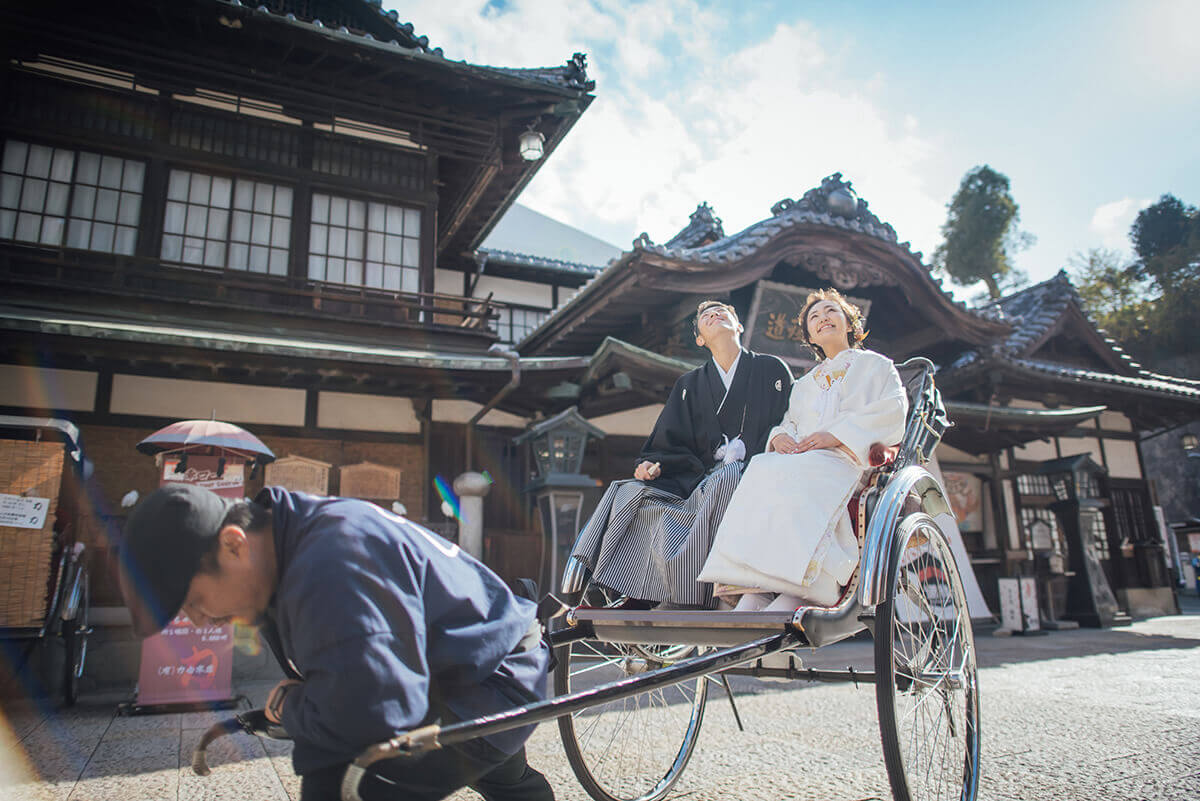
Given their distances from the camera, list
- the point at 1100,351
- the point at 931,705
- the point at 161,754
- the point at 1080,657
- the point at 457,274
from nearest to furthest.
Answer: the point at 931,705 → the point at 161,754 → the point at 1080,657 → the point at 457,274 → the point at 1100,351

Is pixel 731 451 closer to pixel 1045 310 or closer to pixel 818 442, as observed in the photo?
pixel 818 442

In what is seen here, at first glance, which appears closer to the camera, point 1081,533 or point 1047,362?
point 1081,533

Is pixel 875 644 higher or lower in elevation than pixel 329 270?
lower

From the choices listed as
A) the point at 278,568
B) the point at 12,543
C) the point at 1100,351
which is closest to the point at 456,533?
the point at 12,543

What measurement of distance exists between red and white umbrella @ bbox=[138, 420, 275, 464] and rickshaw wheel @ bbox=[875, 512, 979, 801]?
5439 mm

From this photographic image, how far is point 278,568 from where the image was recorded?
5.22 ft

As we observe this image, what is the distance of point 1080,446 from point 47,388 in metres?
16.1

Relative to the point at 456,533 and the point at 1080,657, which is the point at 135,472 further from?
the point at 1080,657

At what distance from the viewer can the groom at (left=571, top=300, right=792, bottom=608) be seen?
9.39 ft

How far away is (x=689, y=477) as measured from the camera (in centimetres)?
332

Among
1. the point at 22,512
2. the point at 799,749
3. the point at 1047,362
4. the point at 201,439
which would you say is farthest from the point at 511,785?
the point at 1047,362

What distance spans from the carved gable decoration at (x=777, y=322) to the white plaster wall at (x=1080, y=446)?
688cm

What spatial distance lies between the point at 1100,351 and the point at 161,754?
16312 millimetres

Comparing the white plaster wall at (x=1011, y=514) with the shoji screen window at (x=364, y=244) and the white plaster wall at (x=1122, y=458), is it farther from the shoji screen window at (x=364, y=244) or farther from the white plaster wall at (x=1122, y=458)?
the shoji screen window at (x=364, y=244)
